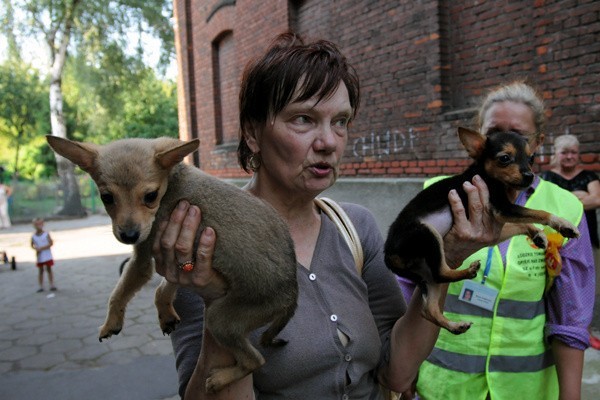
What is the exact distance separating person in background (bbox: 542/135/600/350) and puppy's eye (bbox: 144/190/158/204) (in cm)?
505

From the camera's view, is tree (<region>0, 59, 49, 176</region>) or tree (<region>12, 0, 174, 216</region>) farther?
tree (<region>0, 59, 49, 176</region>)

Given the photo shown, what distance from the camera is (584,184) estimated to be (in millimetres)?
5547

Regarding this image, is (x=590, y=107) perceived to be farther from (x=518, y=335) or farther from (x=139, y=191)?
(x=139, y=191)

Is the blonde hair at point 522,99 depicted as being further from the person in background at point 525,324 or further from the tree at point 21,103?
the tree at point 21,103

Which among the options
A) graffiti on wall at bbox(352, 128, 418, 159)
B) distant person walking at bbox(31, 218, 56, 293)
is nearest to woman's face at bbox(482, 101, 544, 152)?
graffiti on wall at bbox(352, 128, 418, 159)

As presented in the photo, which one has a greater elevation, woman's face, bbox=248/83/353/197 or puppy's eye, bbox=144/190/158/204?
woman's face, bbox=248/83/353/197

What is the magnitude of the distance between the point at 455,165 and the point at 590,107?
2.13 m

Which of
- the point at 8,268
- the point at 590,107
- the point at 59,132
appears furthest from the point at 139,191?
the point at 59,132

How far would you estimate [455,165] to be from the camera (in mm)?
7629

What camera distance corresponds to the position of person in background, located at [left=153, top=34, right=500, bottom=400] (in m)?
1.94

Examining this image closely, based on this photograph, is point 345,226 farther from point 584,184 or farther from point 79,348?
point 79,348

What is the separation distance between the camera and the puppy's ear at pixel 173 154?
6.44 ft

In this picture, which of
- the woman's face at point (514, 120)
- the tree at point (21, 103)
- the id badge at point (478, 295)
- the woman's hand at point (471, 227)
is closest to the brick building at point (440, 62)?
the woman's face at point (514, 120)

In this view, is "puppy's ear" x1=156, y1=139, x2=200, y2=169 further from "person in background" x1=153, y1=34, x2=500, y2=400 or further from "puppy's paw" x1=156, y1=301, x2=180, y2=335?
"puppy's paw" x1=156, y1=301, x2=180, y2=335
